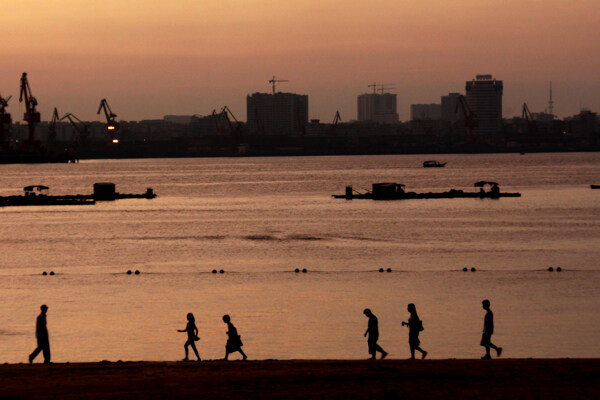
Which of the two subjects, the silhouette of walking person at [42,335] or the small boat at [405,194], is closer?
the silhouette of walking person at [42,335]

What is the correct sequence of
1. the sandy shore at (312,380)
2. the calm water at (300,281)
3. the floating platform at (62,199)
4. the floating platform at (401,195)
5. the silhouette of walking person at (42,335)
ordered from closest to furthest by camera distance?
1. the sandy shore at (312,380)
2. the silhouette of walking person at (42,335)
3. the calm water at (300,281)
4. the floating platform at (62,199)
5. the floating platform at (401,195)

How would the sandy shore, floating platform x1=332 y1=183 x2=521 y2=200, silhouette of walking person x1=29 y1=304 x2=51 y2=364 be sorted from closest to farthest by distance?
the sandy shore → silhouette of walking person x1=29 y1=304 x2=51 y2=364 → floating platform x1=332 y1=183 x2=521 y2=200

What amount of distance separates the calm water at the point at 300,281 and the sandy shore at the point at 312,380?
16.1 feet

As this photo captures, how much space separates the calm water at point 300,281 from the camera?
85.5ft

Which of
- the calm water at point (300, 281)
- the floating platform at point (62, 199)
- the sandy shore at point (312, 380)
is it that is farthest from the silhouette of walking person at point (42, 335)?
the floating platform at point (62, 199)

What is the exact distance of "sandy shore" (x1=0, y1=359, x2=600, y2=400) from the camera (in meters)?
16.1

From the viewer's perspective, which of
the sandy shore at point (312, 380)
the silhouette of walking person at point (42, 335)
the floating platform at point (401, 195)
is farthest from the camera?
the floating platform at point (401, 195)

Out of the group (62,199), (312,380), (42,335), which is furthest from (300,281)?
(62,199)

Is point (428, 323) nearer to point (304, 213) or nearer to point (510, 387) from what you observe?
point (510, 387)

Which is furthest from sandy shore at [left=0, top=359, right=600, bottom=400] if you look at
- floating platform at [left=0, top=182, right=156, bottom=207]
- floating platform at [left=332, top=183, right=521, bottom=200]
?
floating platform at [left=0, top=182, right=156, bottom=207]

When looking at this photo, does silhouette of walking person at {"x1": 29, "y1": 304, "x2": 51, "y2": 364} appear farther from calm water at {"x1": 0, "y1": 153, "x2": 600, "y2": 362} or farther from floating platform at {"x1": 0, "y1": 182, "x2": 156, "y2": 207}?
floating platform at {"x1": 0, "y1": 182, "x2": 156, "y2": 207}

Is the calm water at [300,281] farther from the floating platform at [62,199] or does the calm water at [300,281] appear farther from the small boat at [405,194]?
the small boat at [405,194]

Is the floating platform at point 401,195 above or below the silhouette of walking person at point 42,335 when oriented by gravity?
below

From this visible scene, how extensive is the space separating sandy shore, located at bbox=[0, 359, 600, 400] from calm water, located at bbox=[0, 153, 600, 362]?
193 inches
